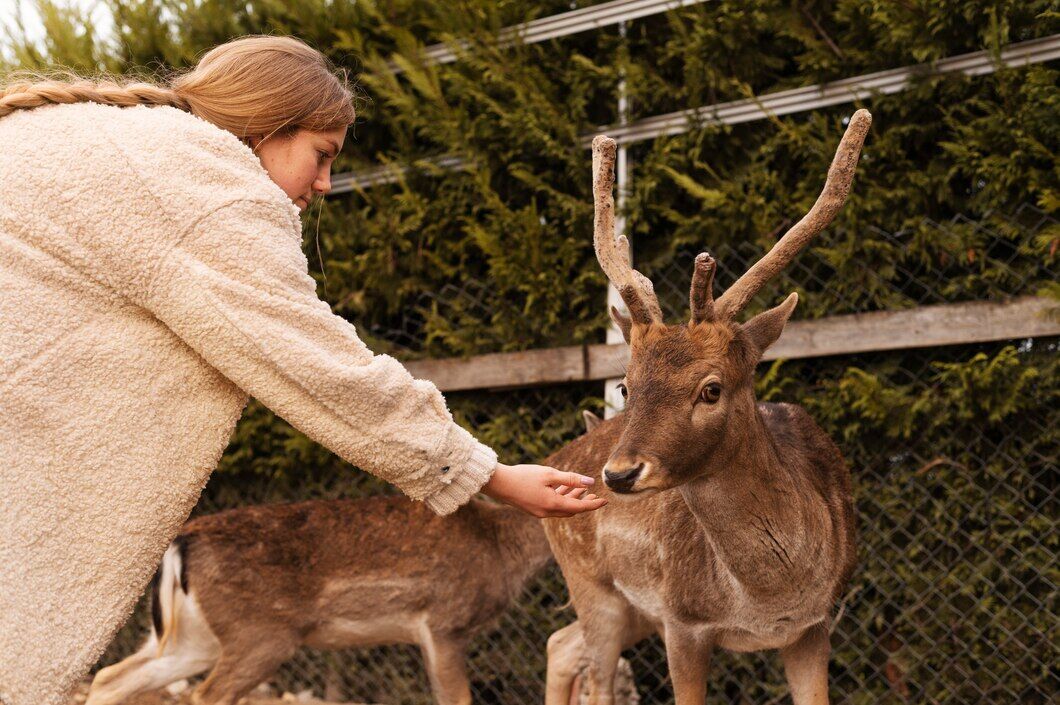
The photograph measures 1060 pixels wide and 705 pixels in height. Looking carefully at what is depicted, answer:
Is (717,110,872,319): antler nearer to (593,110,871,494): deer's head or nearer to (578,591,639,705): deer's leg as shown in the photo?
(593,110,871,494): deer's head

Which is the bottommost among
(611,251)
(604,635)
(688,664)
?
(604,635)

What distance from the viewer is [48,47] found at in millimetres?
7293

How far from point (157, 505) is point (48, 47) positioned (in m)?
6.10

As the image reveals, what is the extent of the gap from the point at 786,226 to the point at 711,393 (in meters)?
2.18

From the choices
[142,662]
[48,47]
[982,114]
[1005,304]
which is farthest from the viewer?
[48,47]

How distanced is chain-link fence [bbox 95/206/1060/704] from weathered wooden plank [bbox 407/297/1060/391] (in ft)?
0.37

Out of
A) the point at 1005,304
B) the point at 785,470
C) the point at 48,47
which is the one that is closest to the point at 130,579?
the point at 785,470

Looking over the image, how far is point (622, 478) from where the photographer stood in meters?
3.02

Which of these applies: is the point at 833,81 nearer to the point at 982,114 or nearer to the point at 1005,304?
the point at 982,114

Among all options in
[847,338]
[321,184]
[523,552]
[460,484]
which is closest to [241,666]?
[523,552]

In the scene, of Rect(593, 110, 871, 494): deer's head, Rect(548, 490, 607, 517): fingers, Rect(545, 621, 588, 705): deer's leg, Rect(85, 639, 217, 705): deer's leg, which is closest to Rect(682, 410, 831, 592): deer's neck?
Rect(593, 110, 871, 494): deer's head

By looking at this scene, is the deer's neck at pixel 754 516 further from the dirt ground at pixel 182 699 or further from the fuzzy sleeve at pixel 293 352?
the dirt ground at pixel 182 699

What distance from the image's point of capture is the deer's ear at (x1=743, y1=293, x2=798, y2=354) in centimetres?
356

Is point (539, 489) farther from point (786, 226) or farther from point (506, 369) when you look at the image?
point (506, 369)
